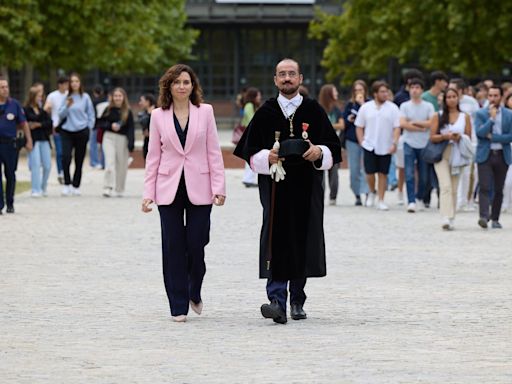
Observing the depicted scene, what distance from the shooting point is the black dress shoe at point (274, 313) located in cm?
1121

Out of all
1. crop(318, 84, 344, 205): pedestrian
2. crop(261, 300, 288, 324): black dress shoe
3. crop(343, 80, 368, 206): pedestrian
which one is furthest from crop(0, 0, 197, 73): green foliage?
crop(261, 300, 288, 324): black dress shoe

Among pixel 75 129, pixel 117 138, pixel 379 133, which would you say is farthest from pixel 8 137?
pixel 379 133

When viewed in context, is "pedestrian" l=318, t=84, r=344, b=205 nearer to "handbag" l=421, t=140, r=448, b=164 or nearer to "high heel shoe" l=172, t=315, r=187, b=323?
"handbag" l=421, t=140, r=448, b=164

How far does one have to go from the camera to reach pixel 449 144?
65.2ft

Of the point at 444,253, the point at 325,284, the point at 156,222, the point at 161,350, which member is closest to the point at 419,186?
the point at 156,222

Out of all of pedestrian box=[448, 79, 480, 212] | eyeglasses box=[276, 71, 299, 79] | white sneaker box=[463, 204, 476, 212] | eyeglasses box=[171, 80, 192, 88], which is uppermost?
eyeglasses box=[276, 71, 299, 79]

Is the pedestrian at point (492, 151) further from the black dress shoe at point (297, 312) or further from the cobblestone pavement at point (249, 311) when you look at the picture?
the black dress shoe at point (297, 312)

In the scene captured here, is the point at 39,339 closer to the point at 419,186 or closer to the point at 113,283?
the point at 113,283

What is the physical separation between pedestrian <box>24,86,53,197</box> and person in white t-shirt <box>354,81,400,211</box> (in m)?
5.21

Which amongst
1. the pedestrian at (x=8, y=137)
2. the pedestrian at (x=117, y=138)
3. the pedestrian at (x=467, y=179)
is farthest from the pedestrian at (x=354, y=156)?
the pedestrian at (x=8, y=137)

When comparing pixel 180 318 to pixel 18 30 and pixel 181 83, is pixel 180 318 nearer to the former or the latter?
pixel 181 83

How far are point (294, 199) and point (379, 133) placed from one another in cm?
1173

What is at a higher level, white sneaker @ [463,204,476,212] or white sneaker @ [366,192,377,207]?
white sneaker @ [366,192,377,207]

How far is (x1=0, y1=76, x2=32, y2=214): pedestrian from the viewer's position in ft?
74.0
